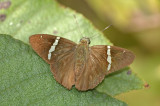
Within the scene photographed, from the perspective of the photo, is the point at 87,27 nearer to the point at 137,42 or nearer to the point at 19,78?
the point at 19,78

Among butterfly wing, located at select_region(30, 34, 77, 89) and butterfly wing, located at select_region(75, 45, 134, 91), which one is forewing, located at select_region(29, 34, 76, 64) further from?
butterfly wing, located at select_region(75, 45, 134, 91)

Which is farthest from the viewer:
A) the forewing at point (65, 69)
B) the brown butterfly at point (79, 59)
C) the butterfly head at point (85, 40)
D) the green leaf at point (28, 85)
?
the butterfly head at point (85, 40)

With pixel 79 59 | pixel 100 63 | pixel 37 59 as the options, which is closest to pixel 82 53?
pixel 79 59

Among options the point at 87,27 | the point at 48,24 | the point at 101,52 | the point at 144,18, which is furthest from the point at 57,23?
the point at 144,18

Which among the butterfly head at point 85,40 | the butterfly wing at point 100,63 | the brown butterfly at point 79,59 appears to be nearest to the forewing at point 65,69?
the brown butterfly at point 79,59

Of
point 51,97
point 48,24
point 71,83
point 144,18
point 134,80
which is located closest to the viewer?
point 51,97

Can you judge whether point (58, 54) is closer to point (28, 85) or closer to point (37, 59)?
point (37, 59)

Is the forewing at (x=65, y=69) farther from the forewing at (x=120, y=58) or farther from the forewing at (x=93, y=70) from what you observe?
the forewing at (x=120, y=58)

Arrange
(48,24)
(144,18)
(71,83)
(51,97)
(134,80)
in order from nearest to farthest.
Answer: (51,97) → (71,83) → (134,80) → (48,24) → (144,18)
